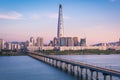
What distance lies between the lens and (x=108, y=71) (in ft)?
117

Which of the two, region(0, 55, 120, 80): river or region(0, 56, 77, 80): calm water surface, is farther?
region(0, 55, 120, 80): river

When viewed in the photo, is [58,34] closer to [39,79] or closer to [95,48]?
[95,48]

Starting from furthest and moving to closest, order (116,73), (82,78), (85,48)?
(85,48), (82,78), (116,73)

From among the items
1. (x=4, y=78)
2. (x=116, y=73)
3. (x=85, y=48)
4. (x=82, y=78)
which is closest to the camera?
(x=116, y=73)

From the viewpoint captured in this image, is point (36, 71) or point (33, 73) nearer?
point (33, 73)

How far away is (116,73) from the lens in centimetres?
3372

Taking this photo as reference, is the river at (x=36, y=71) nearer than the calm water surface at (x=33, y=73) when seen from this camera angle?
No

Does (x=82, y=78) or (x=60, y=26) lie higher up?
(x=60, y=26)

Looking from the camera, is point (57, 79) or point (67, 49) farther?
point (67, 49)

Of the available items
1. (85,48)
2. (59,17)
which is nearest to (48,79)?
(59,17)

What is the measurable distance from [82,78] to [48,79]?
18.5ft

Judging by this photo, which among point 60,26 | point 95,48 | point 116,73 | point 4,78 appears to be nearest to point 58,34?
point 60,26

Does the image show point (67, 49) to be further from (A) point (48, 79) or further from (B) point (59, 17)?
(A) point (48, 79)

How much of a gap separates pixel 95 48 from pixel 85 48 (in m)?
7.29
